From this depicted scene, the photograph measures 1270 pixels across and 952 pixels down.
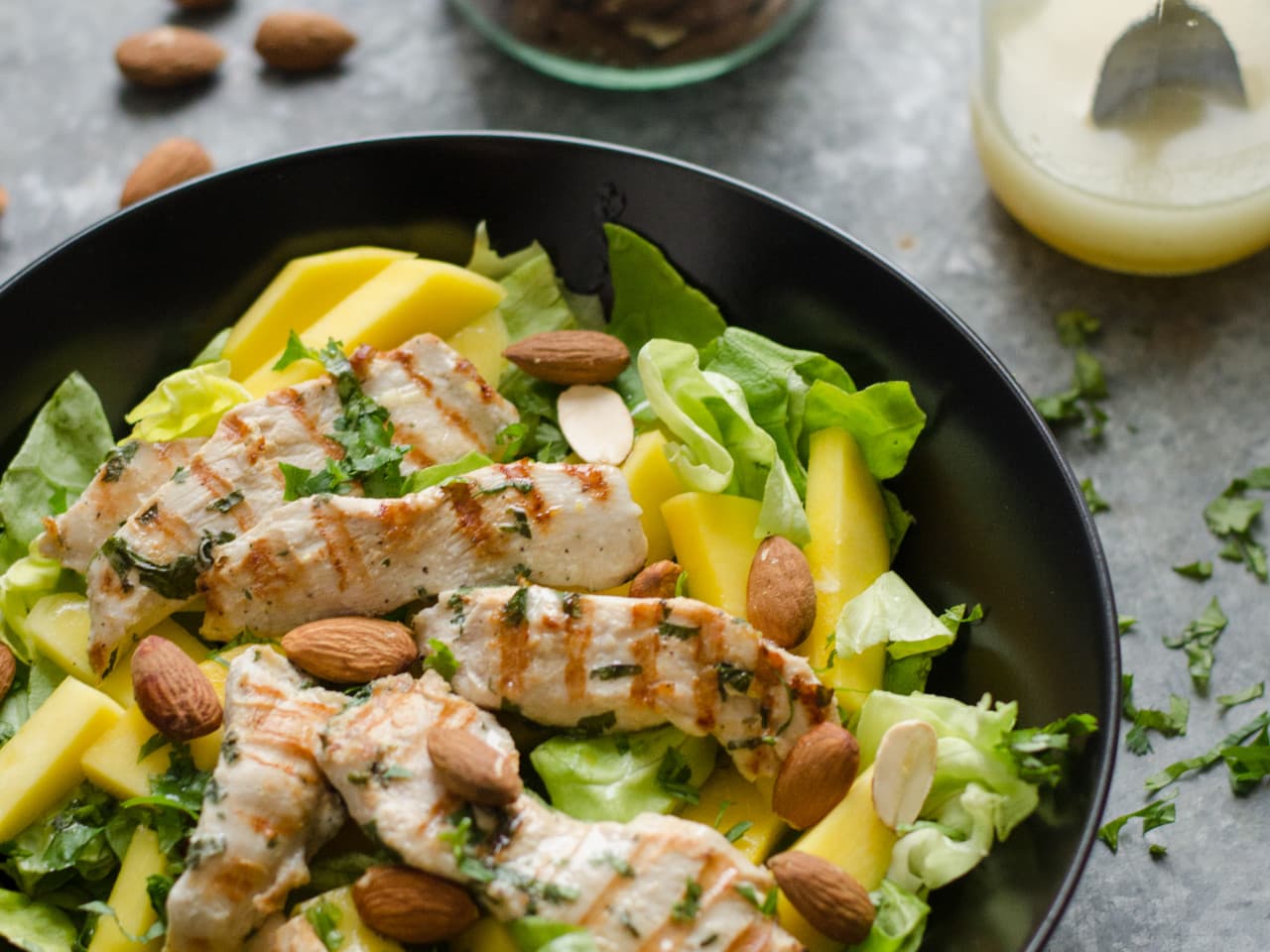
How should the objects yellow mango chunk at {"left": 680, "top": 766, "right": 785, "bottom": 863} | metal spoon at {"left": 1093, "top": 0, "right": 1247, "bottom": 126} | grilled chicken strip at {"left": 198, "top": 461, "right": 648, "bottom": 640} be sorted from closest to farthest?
1. yellow mango chunk at {"left": 680, "top": 766, "right": 785, "bottom": 863}
2. grilled chicken strip at {"left": 198, "top": 461, "right": 648, "bottom": 640}
3. metal spoon at {"left": 1093, "top": 0, "right": 1247, "bottom": 126}

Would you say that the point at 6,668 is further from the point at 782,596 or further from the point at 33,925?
the point at 782,596

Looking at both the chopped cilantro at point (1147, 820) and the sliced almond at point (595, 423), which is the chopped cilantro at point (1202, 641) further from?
the sliced almond at point (595, 423)

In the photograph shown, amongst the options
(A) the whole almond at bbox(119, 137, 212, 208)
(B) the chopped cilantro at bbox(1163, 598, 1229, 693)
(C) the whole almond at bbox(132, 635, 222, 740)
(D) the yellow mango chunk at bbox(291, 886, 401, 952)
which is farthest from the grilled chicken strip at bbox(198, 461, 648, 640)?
(A) the whole almond at bbox(119, 137, 212, 208)

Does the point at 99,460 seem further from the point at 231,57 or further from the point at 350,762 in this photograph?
the point at 231,57

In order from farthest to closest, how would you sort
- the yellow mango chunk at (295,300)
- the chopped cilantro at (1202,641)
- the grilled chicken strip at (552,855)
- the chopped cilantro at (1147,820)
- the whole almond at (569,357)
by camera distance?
the chopped cilantro at (1202,641) → the yellow mango chunk at (295,300) → the whole almond at (569,357) → the chopped cilantro at (1147,820) → the grilled chicken strip at (552,855)

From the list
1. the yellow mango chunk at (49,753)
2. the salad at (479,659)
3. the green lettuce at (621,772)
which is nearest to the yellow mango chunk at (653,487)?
the salad at (479,659)

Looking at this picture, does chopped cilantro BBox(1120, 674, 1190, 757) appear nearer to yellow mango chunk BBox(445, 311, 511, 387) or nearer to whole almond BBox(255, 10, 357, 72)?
yellow mango chunk BBox(445, 311, 511, 387)

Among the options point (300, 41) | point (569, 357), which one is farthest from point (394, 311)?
point (300, 41)
